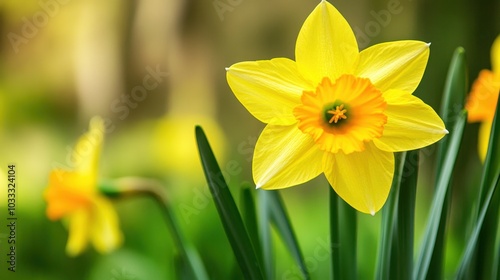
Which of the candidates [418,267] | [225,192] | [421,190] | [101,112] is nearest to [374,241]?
[418,267]

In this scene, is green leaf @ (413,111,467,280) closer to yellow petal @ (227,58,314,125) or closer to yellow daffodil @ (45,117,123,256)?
yellow petal @ (227,58,314,125)

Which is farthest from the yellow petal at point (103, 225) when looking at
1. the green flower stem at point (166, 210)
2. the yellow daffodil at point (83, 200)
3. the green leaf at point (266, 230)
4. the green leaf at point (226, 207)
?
the green leaf at point (226, 207)

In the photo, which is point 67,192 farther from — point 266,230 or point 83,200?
point 266,230

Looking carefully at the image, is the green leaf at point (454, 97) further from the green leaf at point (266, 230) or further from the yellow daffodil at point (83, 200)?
the yellow daffodil at point (83, 200)

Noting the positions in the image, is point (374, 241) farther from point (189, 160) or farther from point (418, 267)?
point (189, 160)

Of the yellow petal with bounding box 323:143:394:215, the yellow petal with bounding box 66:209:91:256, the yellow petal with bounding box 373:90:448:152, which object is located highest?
the yellow petal with bounding box 373:90:448:152

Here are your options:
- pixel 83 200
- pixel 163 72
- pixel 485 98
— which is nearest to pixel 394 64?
pixel 485 98

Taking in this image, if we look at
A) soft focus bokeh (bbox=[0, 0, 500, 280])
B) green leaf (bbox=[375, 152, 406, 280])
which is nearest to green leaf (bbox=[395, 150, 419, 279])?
green leaf (bbox=[375, 152, 406, 280])
